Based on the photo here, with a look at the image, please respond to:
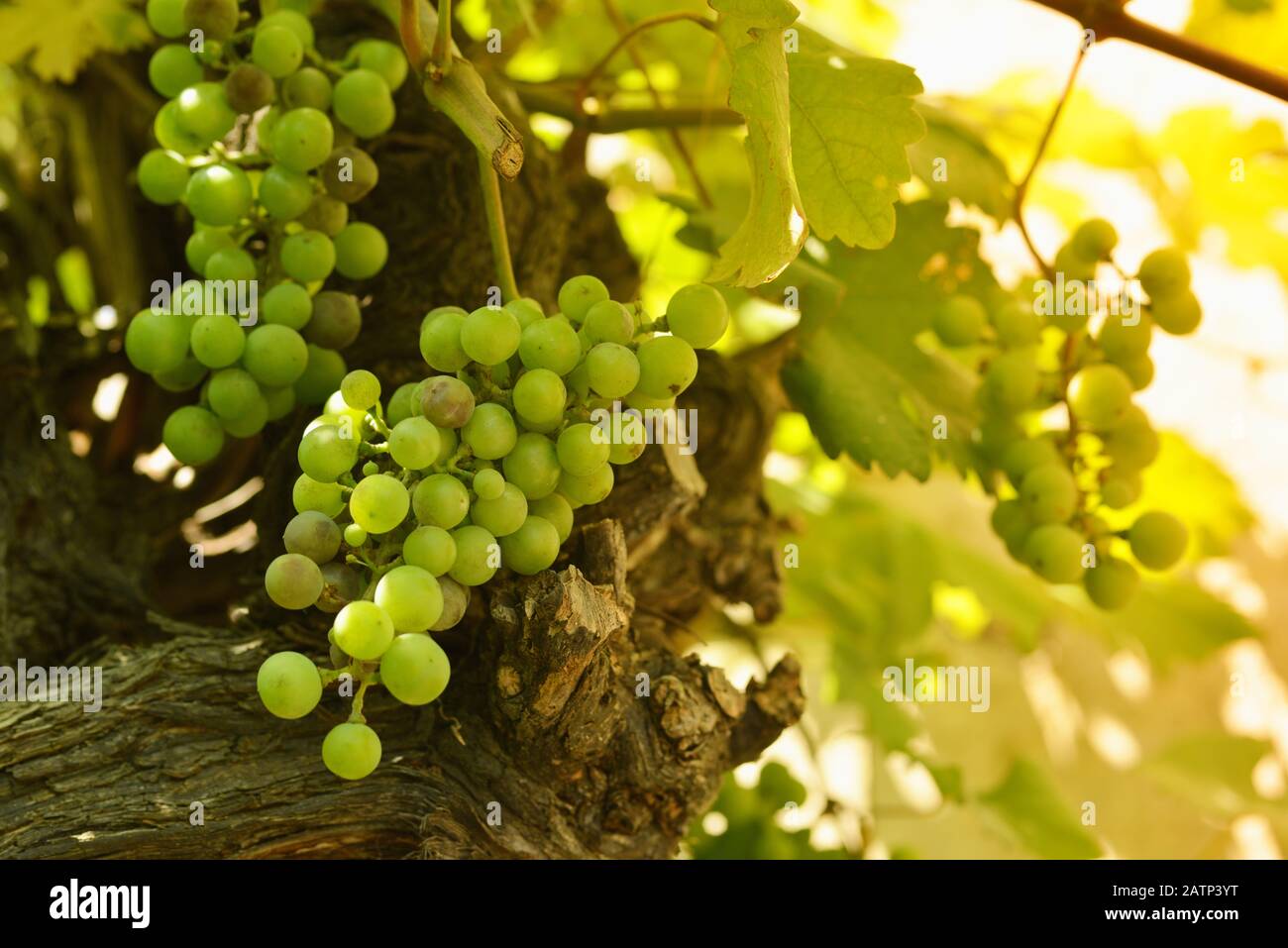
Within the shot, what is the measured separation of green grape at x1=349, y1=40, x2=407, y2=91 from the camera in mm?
564

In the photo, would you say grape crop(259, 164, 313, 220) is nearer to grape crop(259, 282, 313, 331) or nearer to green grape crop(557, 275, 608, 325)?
grape crop(259, 282, 313, 331)

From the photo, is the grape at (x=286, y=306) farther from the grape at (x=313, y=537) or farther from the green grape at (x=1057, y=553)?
the green grape at (x=1057, y=553)

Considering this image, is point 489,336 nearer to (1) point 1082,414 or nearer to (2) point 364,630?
(2) point 364,630

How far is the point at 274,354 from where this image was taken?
52 centimetres

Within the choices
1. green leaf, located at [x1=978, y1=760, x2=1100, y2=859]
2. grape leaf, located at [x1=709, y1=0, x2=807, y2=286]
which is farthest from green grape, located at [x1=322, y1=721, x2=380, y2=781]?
green leaf, located at [x1=978, y1=760, x2=1100, y2=859]

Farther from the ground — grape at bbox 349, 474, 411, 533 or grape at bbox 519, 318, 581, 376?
grape at bbox 519, 318, 581, 376

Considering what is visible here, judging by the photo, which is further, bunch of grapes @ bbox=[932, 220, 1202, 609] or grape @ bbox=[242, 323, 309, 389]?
bunch of grapes @ bbox=[932, 220, 1202, 609]

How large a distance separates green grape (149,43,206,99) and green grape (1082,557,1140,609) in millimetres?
544

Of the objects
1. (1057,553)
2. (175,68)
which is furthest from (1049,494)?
(175,68)

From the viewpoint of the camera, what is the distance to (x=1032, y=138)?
945mm

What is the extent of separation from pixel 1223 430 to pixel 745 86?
1.12m

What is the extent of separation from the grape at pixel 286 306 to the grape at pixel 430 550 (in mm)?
145

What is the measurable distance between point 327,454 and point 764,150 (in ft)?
0.68

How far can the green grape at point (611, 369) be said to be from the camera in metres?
0.45
